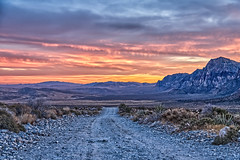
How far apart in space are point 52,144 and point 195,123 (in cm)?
913

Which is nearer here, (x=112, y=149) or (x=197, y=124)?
(x=112, y=149)

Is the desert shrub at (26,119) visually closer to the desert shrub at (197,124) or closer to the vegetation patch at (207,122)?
the vegetation patch at (207,122)

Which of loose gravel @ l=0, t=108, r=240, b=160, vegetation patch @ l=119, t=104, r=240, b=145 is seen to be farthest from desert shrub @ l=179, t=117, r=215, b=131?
loose gravel @ l=0, t=108, r=240, b=160

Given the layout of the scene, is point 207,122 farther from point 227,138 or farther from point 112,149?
point 112,149

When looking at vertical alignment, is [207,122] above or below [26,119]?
above

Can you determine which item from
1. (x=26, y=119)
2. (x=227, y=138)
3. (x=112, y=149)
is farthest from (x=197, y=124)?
(x=26, y=119)

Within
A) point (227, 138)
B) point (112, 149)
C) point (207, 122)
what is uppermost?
point (207, 122)

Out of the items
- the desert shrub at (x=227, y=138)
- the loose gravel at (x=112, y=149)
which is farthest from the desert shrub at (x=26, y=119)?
the desert shrub at (x=227, y=138)

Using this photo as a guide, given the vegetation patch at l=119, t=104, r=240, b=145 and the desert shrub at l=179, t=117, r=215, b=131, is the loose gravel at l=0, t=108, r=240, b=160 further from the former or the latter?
the desert shrub at l=179, t=117, r=215, b=131

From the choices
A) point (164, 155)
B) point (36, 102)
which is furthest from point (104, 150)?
point (36, 102)

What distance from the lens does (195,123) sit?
17453 millimetres

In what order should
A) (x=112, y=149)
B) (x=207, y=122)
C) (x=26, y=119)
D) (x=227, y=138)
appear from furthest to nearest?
(x=26, y=119), (x=207, y=122), (x=227, y=138), (x=112, y=149)

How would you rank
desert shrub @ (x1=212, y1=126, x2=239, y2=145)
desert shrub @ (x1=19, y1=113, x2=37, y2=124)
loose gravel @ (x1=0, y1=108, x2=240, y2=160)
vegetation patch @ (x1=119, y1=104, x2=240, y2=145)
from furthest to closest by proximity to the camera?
desert shrub @ (x1=19, y1=113, x2=37, y2=124) < vegetation patch @ (x1=119, y1=104, x2=240, y2=145) < desert shrub @ (x1=212, y1=126, x2=239, y2=145) < loose gravel @ (x1=0, y1=108, x2=240, y2=160)

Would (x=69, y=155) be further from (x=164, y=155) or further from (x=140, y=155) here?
(x=164, y=155)
